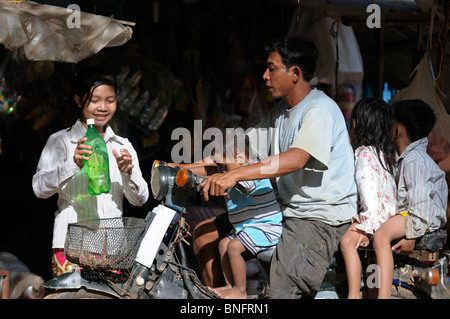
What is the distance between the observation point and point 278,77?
11.5 feet

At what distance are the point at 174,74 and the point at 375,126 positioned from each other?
3290 mm

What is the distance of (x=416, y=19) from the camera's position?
4.97m

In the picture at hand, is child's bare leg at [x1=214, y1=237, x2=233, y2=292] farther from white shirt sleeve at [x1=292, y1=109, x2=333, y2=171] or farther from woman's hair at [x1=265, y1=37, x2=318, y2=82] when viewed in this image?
woman's hair at [x1=265, y1=37, x2=318, y2=82]

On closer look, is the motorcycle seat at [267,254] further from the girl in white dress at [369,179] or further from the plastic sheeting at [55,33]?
the plastic sheeting at [55,33]

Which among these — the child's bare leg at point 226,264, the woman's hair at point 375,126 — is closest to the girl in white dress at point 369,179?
the woman's hair at point 375,126

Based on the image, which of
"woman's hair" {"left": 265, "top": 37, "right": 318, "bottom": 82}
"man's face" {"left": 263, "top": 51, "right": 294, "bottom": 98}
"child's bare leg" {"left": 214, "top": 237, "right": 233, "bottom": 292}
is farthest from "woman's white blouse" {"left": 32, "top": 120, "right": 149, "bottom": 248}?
"woman's hair" {"left": 265, "top": 37, "right": 318, "bottom": 82}

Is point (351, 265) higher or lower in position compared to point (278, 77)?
lower

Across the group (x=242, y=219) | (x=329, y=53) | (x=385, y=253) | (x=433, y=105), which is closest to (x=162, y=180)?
(x=242, y=219)

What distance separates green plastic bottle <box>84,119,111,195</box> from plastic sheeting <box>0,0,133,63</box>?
510 millimetres

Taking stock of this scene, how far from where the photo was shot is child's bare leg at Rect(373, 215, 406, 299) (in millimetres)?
3352

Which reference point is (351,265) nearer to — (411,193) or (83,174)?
(411,193)

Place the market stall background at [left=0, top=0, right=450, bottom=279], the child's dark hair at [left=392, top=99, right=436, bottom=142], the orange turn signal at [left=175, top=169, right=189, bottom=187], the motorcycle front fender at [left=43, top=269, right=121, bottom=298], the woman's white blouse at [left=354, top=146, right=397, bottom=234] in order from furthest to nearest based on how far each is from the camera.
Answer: the market stall background at [left=0, top=0, right=450, bottom=279] < the child's dark hair at [left=392, top=99, right=436, bottom=142] < the woman's white blouse at [left=354, top=146, right=397, bottom=234] < the orange turn signal at [left=175, top=169, right=189, bottom=187] < the motorcycle front fender at [left=43, top=269, right=121, bottom=298]

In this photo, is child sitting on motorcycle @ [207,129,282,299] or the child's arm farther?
the child's arm

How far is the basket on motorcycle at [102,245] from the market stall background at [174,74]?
270cm
